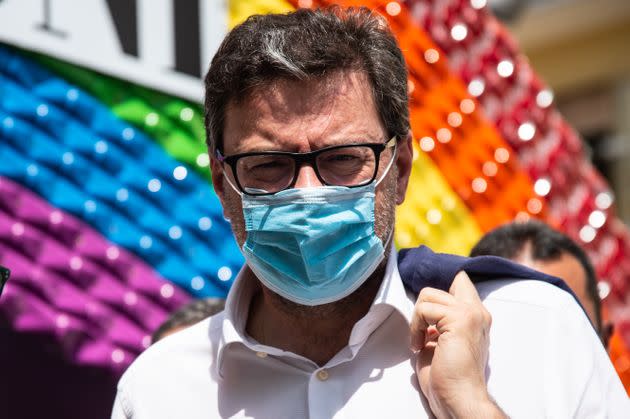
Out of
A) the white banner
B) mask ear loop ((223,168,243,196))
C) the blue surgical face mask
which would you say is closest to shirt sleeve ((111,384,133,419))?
the blue surgical face mask

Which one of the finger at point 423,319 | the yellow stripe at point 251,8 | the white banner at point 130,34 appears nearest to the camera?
the finger at point 423,319

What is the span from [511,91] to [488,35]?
0.91 ft

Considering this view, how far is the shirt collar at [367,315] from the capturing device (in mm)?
1951

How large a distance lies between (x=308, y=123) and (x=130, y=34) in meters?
1.47

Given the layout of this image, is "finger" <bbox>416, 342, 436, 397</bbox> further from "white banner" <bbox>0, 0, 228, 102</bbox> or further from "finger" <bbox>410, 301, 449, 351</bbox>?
"white banner" <bbox>0, 0, 228, 102</bbox>

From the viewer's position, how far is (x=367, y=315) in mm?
1954

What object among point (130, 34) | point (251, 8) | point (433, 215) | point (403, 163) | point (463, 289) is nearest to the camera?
point (463, 289)

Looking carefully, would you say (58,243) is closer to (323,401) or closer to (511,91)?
(323,401)

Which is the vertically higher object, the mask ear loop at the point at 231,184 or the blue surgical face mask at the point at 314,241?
the mask ear loop at the point at 231,184

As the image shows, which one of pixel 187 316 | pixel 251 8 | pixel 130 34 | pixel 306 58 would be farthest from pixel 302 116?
pixel 251 8

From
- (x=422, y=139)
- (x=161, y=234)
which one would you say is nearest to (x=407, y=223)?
(x=422, y=139)

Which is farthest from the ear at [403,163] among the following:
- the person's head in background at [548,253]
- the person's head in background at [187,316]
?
the person's head in background at [187,316]

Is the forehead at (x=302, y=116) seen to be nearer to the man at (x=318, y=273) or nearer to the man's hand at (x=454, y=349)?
the man at (x=318, y=273)

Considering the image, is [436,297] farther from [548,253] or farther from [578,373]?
[548,253]
